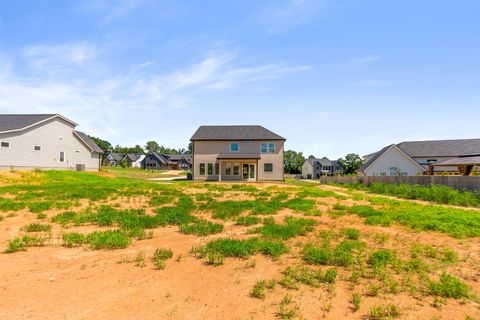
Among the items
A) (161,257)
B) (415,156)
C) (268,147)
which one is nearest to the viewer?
(161,257)

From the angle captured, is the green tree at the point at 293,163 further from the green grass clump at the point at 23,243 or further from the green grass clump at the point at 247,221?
the green grass clump at the point at 23,243

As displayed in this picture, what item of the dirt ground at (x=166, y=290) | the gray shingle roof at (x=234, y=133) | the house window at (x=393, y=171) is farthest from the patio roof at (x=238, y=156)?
the dirt ground at (x=166, y=290)

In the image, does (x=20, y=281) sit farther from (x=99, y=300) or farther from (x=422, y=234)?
(x=422, y=234)

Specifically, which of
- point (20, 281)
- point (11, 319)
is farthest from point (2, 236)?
point (11, 319)

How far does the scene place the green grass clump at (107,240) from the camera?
6262 mm

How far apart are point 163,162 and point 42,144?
6481 centimetres

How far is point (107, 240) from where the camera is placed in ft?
21.1

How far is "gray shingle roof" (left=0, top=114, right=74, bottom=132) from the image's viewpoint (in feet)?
94.5

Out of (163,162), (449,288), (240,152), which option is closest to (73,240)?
(449,288)

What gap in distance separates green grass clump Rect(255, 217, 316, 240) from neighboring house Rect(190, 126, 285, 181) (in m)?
27.8

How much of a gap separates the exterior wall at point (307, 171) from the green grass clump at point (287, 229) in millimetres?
76365

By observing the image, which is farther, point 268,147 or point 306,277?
point 268,147

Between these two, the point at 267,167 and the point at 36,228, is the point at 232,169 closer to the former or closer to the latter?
the point at 267,167

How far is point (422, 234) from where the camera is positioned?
7.44 metres
